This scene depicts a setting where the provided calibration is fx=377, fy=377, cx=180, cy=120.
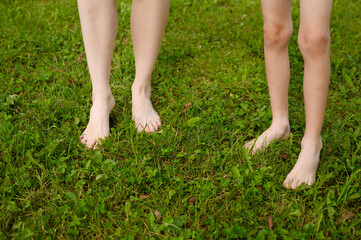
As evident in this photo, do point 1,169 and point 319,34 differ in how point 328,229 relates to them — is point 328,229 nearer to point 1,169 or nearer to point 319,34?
point 319,34

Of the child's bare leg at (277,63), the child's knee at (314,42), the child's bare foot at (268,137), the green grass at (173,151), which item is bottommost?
the green grass at (173,151)

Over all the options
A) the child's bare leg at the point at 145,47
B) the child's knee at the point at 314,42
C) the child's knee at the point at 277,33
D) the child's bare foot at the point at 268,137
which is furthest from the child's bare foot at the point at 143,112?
the child's knee at the point at 314,42

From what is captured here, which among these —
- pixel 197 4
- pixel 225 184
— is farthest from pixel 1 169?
pixel 197 4

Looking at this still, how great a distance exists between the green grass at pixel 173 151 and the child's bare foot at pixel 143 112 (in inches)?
3.4

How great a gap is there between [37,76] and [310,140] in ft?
7.21

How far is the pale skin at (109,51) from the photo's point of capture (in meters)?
2.46

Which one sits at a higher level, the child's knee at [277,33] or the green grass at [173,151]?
the child's knee at [277,33]

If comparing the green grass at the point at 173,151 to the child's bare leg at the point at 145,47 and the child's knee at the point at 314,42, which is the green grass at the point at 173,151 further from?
the child's knee at the point at 314,42

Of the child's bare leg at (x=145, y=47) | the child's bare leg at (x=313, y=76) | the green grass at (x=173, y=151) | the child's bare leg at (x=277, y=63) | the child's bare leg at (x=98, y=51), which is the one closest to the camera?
the child's bare leg at (x=313, y=76)

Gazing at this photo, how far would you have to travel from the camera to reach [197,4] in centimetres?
446

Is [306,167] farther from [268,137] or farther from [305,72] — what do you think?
[305,72]

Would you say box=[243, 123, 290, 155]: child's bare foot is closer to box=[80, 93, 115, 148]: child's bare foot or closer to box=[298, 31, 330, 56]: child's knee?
box=[298, 31, 330, 56]: child's knee

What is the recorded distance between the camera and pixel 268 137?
2.47 m

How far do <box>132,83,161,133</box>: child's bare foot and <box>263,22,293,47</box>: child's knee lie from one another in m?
0.95
